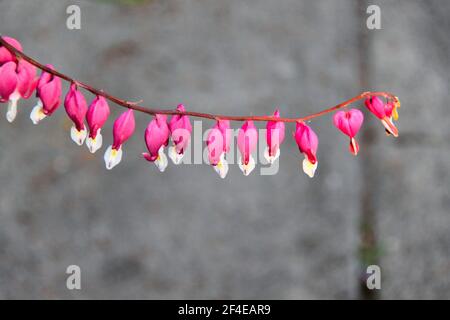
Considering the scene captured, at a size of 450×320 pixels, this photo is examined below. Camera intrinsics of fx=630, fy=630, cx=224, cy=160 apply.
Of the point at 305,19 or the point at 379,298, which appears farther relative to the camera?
the point at 305,19

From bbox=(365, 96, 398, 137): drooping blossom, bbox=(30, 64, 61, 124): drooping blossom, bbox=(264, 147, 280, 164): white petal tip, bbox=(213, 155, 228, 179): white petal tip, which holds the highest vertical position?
bbox=(30, 64, 61, 124): drooping blossom

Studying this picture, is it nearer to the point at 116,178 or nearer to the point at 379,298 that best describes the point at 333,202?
the point at 379,298

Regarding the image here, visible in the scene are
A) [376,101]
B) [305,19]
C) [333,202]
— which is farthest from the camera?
[305,19]

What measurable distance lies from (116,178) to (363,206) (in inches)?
31.1

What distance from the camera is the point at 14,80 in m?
0.75

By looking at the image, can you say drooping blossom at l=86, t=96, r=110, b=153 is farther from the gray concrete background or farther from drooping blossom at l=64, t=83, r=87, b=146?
Answer: the gray concrete background

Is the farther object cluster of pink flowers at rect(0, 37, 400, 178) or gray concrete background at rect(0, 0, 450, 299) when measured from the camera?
gray concrete background at rect(0, 0, 450, 299)

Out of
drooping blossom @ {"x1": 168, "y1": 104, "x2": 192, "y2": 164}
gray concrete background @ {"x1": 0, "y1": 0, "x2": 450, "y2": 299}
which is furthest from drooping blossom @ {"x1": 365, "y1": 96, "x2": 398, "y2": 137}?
gray concrete background @ {"x1": 0, "y1": 0, "x2": 450, "y2": 299}

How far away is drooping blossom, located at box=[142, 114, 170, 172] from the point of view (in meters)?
0.82

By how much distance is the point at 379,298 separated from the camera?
193 cm

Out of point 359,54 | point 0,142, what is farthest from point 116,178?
point 359,54

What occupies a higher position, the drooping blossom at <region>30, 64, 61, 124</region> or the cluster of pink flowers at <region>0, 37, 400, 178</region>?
the drooping blossom at <region>30, 64, 61, 124</region>

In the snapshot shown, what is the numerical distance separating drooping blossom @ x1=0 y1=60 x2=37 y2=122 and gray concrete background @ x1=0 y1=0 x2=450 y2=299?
113 cm
